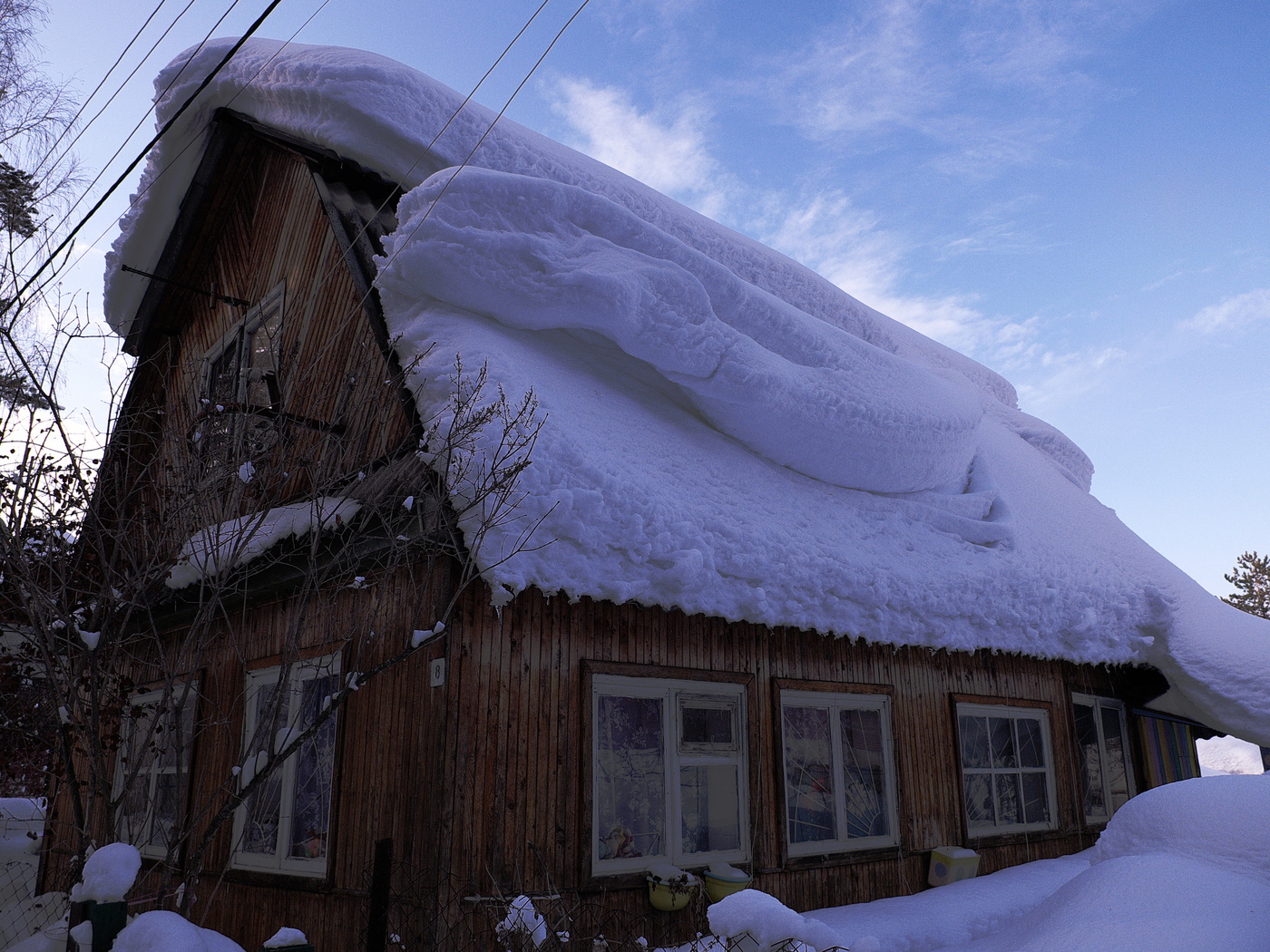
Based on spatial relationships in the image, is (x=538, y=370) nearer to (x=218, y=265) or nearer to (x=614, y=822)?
(x=614, y=822)

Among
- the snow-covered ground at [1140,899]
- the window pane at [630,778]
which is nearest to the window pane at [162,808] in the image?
the snow-covered ground at [1140,899]

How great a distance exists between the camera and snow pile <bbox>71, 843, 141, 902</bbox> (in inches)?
117

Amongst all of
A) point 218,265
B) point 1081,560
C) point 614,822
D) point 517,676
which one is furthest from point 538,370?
point 1081,560

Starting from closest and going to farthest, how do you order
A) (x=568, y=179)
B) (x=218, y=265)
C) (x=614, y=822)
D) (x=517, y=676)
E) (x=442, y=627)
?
(x=442, y=627)
(x=517, y=676)
(x=614, y=822)
(x=568, y=179)
(x=218, y=265)

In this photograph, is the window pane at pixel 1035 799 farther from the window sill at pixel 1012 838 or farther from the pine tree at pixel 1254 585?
the pine tree at pixel 1254 585

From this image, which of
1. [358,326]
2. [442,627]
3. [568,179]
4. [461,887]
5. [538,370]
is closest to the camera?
[442,627]

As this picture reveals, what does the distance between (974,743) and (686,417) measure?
4.70 meters

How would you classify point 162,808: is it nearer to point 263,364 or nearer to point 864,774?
point 263,364

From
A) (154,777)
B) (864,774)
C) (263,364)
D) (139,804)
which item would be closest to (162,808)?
(154,777)

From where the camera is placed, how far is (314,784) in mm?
6129

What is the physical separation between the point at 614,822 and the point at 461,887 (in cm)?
131

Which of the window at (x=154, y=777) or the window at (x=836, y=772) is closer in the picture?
the window at (x=836, y=772)

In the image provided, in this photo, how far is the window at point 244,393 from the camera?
512 centimetres

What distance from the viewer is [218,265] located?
33.4 feet
